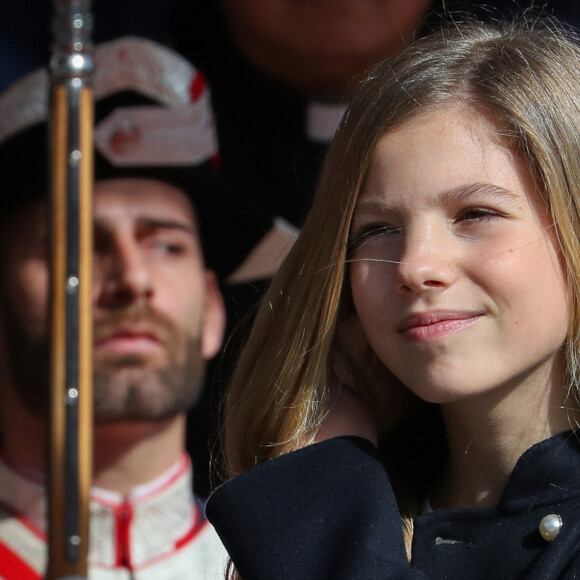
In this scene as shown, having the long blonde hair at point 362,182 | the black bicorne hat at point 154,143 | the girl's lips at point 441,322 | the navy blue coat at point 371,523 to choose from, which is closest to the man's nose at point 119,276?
the black bicorne hat at point 154,143

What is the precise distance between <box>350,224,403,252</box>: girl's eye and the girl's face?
0.04 feet

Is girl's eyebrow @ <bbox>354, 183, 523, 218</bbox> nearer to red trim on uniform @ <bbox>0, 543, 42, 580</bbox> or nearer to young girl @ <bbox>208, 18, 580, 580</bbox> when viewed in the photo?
young girl @ <bbox>208, 18, 580, 580</bbox>

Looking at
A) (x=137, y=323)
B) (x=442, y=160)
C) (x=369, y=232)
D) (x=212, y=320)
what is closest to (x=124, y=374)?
(x=137, y=323)

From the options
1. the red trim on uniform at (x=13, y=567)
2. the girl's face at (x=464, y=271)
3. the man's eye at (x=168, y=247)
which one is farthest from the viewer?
the man's eye at (x=168, y=247)

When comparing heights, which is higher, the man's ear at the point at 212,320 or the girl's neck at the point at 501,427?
the girl's neck at the point at 501,427

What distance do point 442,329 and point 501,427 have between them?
15 cm

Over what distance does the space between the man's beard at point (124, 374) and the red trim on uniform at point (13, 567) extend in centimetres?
25

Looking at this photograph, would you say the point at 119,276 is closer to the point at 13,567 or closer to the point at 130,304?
the point at 130,304

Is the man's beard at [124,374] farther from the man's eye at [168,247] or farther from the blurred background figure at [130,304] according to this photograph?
the man's eye at [168,247]

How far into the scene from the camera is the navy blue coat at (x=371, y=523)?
1.19 metres

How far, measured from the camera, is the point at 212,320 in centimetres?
221

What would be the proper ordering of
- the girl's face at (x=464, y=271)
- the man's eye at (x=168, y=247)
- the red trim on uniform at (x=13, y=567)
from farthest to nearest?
the man's eye at (x=168, y=247), the red trim on uniform at (x=13, y=567), the girl's face at (x=464, y=271)

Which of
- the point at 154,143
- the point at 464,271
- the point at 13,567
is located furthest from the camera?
the point at 154,143

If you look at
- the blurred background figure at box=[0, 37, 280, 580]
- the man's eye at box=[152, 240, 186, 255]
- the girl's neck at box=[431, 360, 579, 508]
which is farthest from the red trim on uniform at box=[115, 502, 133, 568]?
the girl's neck at box=[431, 360, 579, 508]
